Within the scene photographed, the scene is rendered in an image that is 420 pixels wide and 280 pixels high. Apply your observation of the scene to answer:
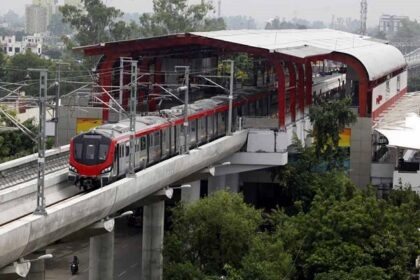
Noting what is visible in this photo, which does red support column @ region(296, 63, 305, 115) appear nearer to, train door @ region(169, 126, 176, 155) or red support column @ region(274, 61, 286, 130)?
red support column @ region(274, 61, 286, 130)

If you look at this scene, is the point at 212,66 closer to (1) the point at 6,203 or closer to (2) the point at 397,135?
(2) the point at 397,135

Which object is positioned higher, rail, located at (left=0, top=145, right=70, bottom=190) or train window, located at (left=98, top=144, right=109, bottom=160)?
train window, located at (left=98, top=144, right=109, bottom=160)

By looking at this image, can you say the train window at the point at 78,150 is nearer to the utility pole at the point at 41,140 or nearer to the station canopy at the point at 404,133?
the utility pole at the point at 41,140

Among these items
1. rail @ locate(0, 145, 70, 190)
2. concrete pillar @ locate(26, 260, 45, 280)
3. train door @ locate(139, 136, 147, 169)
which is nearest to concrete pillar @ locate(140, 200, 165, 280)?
train door @ locate(139, 136, 147, 169)

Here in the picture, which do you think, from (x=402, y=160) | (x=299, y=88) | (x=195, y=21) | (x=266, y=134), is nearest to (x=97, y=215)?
(x=266, y=134)

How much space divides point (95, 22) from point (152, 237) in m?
74.1

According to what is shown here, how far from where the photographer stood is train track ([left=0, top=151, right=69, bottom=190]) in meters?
36.6

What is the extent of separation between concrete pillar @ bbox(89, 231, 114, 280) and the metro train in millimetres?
4024

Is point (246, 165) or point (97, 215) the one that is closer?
point (97, 215)

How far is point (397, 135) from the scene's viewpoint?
2359 inches

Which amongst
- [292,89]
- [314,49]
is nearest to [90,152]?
[292,89]

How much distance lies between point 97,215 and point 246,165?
79.0ft

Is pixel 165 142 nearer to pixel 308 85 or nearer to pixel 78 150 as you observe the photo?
pixel 78 150

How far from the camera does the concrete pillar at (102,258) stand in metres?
46.1
